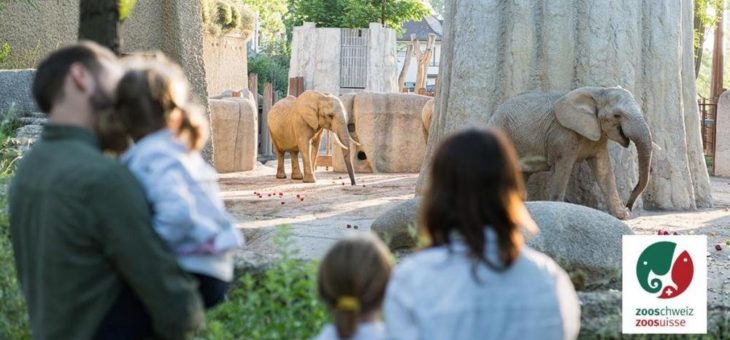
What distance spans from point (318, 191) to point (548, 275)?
12579mm

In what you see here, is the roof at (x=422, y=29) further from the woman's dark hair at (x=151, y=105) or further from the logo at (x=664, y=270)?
the woman's dark hair at (x=151, y=105)

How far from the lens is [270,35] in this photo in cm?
7169

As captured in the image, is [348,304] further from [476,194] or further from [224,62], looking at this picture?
[224,62]

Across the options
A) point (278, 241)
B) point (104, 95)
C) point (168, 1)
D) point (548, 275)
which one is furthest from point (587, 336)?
point (168, 1)

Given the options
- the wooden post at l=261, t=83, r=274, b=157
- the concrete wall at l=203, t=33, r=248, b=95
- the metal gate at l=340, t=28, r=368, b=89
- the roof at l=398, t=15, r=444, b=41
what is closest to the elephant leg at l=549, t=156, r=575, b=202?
the wooden post at l=261, t=83, r=274, b=157

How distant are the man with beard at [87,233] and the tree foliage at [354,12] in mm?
33002

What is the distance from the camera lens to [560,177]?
430 inches

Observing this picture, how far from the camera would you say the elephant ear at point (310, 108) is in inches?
717

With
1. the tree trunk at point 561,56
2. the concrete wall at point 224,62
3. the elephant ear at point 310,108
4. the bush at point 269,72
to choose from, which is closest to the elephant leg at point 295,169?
the elephant ear at point 310,108

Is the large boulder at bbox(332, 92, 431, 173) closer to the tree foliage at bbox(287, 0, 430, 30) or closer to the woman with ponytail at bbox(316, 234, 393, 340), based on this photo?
the tree foliage at bbox(287, 0, 430, 30)

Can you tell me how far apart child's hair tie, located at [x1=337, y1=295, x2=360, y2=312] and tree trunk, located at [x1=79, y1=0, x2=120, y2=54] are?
2082 mm

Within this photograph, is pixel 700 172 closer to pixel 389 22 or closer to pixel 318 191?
pixel 318 191

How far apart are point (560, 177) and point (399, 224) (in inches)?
112

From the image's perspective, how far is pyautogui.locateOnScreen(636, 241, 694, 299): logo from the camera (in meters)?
6.52
